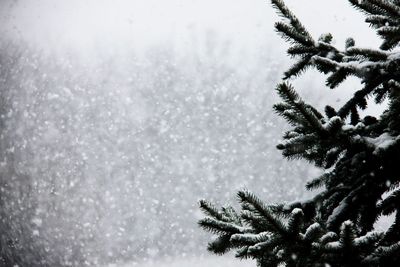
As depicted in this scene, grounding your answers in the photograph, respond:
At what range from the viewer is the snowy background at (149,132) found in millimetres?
10578

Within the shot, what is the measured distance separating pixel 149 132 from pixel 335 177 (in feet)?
31.2

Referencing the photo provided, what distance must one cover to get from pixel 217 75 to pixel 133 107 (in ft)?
9.06

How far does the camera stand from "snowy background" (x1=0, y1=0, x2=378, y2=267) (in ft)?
34.7

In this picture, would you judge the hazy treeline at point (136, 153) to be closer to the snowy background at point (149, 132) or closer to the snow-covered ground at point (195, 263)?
the snowy background at point (149, 132)

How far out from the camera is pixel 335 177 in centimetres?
201

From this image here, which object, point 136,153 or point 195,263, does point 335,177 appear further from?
point 136,153

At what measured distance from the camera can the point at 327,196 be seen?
6.75ft

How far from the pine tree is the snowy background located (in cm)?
836

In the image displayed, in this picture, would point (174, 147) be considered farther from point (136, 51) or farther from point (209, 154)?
→ point (136, 51)

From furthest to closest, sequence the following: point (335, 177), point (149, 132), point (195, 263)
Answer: point (149, 132), point (195, 263), point (335, 177)

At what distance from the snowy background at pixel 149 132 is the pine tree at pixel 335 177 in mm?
8362

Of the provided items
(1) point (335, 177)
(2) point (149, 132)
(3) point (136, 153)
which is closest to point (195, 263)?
(3) point (136, 153)

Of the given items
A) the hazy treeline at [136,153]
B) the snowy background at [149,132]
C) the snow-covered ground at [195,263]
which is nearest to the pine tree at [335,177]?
the snowy background at [149,132]

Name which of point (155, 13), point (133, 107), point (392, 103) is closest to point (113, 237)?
point (133, 107)
